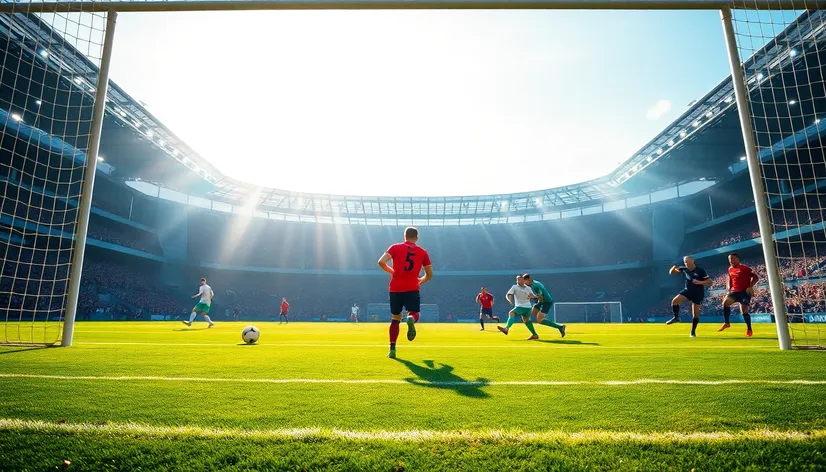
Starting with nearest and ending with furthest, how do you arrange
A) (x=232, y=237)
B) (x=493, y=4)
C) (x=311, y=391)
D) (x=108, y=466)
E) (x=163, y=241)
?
1. (x=108, y=466)
2. (x=311, y=391)
3. (x=493, y=4)
4. (x=163, y=241)
5. (x=232, y=237)

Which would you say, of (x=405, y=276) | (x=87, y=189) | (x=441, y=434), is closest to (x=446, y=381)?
(x=441, y=434)

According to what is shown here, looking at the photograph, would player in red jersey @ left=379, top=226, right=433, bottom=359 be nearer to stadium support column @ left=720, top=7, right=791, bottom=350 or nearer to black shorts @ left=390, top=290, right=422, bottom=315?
Result: black shorts @ left=390, top=290, right=422, bottom=315

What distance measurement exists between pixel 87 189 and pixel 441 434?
7.53 m

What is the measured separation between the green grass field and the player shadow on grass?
21mm

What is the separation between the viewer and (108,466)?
7.20 feet

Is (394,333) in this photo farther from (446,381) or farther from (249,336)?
(249,336)

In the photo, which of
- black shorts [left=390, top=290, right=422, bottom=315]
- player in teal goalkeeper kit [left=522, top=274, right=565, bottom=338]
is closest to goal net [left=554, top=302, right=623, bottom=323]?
player in teal goalkeeper kit [left=522, top=274, right=565, bottom=338]

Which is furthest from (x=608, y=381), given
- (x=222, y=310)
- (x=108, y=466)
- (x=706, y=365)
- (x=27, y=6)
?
(x=222, y=310)

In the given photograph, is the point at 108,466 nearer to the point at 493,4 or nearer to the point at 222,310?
the point at 493,4

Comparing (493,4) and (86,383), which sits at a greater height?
(493,4)

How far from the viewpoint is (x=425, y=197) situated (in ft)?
167

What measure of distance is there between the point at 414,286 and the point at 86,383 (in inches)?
163

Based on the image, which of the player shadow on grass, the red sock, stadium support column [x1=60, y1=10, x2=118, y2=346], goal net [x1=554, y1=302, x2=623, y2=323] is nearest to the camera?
the player shadow on grass

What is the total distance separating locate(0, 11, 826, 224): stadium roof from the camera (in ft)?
97.0
